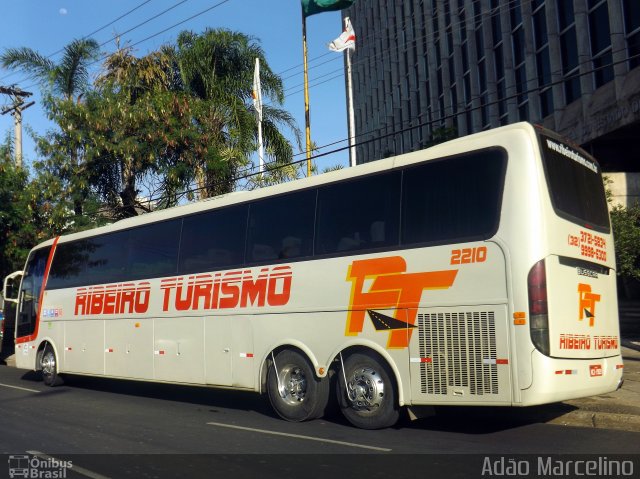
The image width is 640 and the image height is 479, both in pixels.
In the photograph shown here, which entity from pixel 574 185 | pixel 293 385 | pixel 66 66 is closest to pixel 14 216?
pixel 66 66

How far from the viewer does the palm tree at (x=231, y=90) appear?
23.4 meters

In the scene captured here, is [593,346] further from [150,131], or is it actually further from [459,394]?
[150,131]

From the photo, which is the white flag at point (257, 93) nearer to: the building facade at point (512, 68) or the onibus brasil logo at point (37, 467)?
the building facade at point (512, 68)

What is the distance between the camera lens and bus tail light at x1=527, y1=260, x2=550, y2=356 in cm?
749

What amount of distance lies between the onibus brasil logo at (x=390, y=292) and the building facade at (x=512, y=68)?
5.19 m

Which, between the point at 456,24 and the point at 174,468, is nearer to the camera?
the point at 174,468

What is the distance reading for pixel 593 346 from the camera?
8.28 meters

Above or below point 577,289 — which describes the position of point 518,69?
above

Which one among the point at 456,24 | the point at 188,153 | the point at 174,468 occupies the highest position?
the point at 456,24

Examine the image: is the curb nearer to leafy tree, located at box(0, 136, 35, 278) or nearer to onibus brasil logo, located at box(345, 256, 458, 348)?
onibus brasil logo, located at box(345, 256, 458, 348)

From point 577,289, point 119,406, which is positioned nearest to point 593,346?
point 577,289

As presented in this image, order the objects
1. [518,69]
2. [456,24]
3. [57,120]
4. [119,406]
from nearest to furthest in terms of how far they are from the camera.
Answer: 1. [119,406]
2. [57,120]
3. [518,69]
4. [456,24]

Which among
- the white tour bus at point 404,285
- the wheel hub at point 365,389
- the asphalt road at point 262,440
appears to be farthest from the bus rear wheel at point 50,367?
the wheel hub at point 365,389

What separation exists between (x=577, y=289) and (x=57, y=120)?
1842cm
